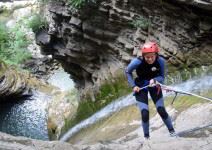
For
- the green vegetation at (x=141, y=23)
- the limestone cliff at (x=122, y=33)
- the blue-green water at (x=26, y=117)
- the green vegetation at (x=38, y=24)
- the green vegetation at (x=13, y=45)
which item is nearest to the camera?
the limestone cliff at (x=122, y=33)

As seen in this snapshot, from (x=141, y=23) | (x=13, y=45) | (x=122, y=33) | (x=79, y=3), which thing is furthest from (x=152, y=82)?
(x=13, y=45)

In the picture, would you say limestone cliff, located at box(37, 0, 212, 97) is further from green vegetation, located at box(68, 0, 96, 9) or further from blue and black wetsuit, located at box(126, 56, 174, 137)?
blue and black wetsuit, located at box(126, 56, 174, 137)

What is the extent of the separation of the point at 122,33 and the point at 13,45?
17.3 m

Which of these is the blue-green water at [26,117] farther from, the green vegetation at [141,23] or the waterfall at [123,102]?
the green vegetation at [141,23]

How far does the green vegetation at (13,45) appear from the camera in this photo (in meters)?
28.2

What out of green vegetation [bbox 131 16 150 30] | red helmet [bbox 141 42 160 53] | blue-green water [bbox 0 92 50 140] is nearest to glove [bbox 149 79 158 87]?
red helmet [bbox 141 42 160 53]

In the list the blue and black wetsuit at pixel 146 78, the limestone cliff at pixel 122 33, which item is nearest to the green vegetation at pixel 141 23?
the limestone cliff at pixel 122 33

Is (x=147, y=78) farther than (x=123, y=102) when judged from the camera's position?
No

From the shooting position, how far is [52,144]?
591 centimetres

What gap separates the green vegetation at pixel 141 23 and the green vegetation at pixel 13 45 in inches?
632

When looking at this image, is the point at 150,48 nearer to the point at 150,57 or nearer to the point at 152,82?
the point at 150,57

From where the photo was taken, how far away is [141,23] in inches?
468

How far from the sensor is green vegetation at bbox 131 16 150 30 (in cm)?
1184

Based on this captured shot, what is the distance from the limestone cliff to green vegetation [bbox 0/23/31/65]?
11803mm
